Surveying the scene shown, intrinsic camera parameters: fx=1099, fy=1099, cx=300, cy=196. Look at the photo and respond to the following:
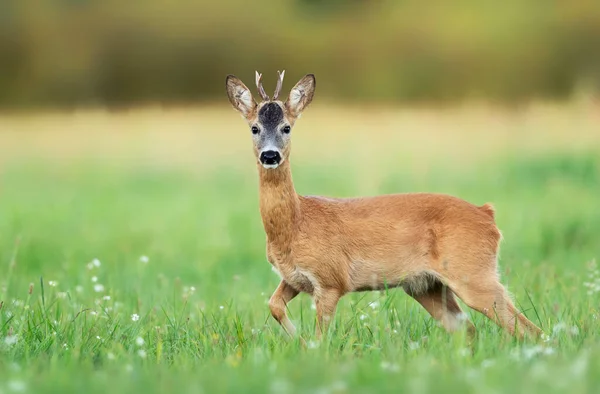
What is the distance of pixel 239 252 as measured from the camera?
10.9 metres

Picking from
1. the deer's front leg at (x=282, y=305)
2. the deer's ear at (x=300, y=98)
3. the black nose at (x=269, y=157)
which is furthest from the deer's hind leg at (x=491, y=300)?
the deer's ear at (x=300, y=98)

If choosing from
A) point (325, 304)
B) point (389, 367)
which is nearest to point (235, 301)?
point (325, 304)

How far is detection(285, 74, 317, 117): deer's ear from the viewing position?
6.79 m

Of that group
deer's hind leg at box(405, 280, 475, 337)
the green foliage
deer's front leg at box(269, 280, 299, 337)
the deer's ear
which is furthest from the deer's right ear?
deer's hind leg at box(405, 280, 475, 337)

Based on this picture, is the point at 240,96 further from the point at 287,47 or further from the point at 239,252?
the point at 287,47

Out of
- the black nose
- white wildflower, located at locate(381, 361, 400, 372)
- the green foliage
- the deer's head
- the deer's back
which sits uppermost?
the deer's head

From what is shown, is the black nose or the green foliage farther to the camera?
the black nose

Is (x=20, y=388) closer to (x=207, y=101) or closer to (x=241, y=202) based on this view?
(x=241, y=202)

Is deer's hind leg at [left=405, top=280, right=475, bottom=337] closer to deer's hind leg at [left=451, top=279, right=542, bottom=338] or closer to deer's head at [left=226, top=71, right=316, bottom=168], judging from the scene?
deer's hind leg at [left=451, top=279, right=542, bottom=338]

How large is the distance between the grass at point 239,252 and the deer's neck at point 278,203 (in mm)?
605

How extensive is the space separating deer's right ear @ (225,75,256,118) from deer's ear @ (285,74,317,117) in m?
0.24

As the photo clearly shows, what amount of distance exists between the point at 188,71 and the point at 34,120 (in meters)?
4.30

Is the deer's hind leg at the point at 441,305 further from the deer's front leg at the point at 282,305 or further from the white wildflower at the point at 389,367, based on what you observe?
the white wildflower at the point at 389,367

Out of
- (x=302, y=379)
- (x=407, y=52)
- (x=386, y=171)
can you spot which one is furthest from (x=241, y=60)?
(x=302, y=379)
